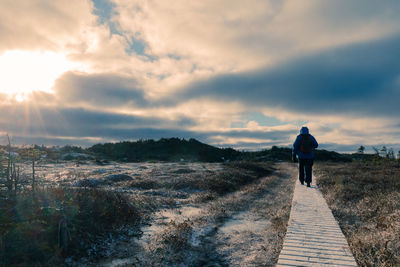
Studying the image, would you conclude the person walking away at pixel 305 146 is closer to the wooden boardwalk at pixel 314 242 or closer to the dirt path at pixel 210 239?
the dirt path at pixel 210 239

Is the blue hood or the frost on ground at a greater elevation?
the blue hood

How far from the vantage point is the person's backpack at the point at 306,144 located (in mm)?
11943

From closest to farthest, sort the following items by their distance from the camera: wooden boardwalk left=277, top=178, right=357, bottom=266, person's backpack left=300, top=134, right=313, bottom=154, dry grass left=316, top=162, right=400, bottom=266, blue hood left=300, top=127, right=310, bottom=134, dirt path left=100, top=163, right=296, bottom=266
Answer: wooden boardwalk left=277, top=178, right=357, bottom=266 < dry grass left=316, top=162, right=400, bottom=266 < dirt path left=100, top=163, right=296, bottom=266 < person's backpack left=300, top=134, right=313, bottom=154 < blue hood left=300, top=127, right=310, bottom=134

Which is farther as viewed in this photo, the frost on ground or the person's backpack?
the person's backpack

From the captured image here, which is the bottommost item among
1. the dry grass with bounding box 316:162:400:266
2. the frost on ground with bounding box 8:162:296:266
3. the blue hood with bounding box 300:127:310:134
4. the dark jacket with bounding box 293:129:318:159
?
the frost on ground with bounding box 8:162:296:266

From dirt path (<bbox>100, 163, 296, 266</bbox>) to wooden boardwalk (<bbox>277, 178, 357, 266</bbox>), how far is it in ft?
1.53

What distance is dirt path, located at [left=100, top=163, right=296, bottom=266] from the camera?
547cm

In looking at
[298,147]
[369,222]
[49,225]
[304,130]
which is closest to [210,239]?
[49,225]

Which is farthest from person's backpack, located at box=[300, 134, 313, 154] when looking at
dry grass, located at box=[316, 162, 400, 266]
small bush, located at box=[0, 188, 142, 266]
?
small bush, located at box=[0, 188, 142, 266]

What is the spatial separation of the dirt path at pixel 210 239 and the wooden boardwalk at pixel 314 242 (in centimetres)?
47

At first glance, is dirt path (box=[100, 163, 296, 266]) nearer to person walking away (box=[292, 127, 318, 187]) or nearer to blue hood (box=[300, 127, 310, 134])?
person walking away (box=[292, 127, 318, 187])

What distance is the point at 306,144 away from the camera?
11969mm

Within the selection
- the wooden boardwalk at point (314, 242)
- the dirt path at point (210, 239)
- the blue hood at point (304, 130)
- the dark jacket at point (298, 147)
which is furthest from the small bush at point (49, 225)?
the blue hood at point (304, 130)

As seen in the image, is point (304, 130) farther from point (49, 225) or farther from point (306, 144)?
point (49, 225)
